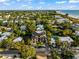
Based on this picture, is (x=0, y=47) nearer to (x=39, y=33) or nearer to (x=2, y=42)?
(x=2, y=42)

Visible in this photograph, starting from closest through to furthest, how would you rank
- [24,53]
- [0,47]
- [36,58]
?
1. [24,53]
2. [36,58]
3. [0,47]

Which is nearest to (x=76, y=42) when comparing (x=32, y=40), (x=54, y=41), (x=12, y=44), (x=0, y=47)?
(x=54, y=41)

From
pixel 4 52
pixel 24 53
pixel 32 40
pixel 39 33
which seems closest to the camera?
pixel 24 53

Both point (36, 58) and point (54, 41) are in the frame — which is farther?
point (54, 41)

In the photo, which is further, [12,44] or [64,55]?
[12,44]

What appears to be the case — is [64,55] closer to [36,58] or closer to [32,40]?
[36,58]

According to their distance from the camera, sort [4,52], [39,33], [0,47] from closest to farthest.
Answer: [4,52] < [0,47] < [39,33]

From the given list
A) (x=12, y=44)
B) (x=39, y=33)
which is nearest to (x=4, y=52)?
(x=12, y=44)

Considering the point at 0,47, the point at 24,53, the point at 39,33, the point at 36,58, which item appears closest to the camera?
the point at 24,53

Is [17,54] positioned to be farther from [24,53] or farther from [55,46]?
[55,46]
